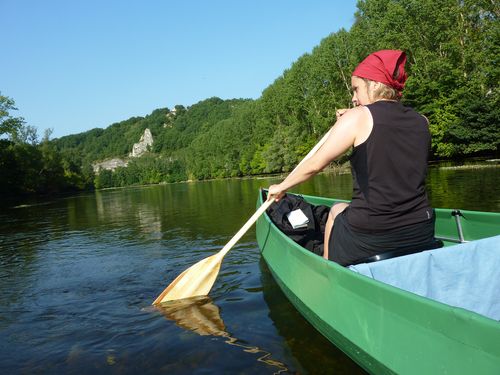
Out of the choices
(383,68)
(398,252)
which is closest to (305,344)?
(398,252)

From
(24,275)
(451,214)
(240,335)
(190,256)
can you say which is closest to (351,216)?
(240,335)

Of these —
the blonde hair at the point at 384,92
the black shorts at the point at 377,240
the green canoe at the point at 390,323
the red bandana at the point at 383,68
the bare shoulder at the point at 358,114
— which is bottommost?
the green canoe at the point at 390,323

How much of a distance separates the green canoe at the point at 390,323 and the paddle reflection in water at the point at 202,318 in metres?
0.60

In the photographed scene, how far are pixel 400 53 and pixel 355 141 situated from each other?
2.55ft

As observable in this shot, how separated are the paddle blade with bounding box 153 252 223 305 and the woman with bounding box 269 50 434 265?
2.59 metres

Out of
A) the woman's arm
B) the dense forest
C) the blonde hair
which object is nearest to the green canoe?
the woman's arm

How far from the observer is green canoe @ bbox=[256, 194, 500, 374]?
6.49 feet

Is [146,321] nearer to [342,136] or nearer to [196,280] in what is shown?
[196,280]

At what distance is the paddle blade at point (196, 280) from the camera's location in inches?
216

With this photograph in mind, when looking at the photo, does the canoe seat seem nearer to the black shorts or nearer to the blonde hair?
the black shorts

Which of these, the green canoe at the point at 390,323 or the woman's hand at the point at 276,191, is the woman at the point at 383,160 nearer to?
the green canoe at the point at 390,323

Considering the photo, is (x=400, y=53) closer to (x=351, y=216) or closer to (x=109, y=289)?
(x=351, y=216)

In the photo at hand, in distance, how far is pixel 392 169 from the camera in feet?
9.81

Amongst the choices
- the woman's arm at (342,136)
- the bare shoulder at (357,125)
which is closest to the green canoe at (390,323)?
the woman's arm at (342,136)
